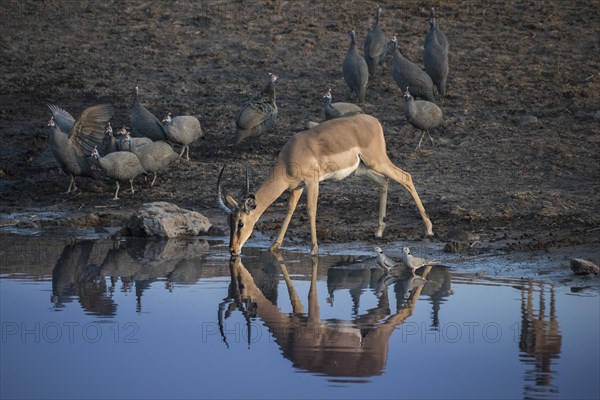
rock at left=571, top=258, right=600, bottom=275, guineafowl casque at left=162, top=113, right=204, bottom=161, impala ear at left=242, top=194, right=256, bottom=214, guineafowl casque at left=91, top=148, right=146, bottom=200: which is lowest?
rock at left=571, top=258, right=600, bottom=275

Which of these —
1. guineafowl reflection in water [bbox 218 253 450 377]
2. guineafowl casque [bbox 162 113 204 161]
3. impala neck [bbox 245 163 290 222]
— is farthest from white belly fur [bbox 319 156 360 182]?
guineafowl casque [bbox 162 113 204 161]

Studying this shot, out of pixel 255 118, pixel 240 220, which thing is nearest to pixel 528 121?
pixel 255 118

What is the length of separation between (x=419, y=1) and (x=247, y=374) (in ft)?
52.3

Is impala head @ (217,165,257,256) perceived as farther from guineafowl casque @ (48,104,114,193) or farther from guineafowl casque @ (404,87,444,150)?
guineafowl casque @ (404,87,444,150)

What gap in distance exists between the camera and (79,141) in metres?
16.5

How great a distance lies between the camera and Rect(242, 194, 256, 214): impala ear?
1193 cm

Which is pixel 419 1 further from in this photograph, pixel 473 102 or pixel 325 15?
pixel 473 102

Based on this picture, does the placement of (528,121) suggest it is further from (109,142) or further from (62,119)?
(62,119)

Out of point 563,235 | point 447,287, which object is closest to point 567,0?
point 563,235

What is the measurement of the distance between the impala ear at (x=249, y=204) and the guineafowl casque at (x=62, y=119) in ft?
18.7

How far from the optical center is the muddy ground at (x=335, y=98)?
45.7ft

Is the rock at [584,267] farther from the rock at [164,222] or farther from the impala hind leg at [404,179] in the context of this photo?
the rock at [164,222]

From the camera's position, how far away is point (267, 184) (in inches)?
484

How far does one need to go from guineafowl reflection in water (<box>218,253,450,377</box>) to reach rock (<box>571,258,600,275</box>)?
1.50m
